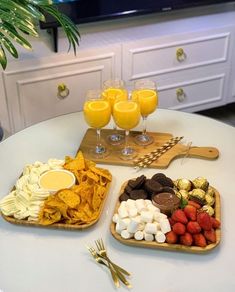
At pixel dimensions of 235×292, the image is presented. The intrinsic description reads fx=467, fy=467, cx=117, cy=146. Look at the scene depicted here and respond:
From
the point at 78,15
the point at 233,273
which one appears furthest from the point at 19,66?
the point at 233,273

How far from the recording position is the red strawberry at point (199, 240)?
3.77 ft

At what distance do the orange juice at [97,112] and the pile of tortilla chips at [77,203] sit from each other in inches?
8.6

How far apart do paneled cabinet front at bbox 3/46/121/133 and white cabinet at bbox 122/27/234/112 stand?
14 centimetres

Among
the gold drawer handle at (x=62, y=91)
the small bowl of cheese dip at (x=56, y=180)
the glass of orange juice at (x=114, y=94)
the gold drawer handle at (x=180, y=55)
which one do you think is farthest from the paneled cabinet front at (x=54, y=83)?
the small bowl of cheese dip at (x=56, y=180)

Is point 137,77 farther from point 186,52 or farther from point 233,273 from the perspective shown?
point 233,273

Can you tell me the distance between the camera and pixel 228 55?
281cm

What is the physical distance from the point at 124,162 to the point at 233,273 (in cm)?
54

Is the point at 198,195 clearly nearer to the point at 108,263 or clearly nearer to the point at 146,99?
the point at 108,263

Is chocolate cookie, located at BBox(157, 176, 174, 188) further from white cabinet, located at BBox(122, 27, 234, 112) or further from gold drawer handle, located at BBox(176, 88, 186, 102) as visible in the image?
gold drawer handle, located at BBox(176, 88, 186, 102)

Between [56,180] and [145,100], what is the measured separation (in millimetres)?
434

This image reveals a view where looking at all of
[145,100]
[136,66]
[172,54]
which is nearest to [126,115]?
[145,100]

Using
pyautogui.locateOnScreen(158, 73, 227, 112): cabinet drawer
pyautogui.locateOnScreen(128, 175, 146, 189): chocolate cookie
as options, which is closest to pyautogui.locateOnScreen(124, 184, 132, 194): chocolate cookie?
pyautogui.locateOnScreen(128, 175, 146, 189): chocolate cookie

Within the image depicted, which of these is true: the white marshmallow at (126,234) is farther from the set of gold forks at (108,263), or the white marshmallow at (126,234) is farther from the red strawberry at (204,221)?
the red strawberry at (204,221)

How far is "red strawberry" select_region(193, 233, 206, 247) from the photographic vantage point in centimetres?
115
